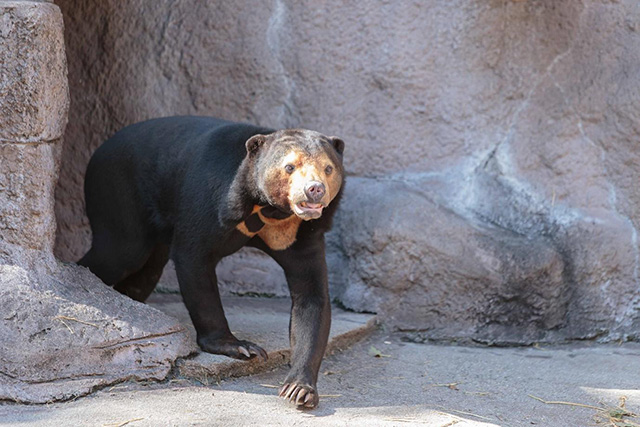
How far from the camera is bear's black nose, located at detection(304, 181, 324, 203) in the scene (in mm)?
4383

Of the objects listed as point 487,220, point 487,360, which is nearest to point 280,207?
point 487,360

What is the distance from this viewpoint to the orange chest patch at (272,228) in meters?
5.00

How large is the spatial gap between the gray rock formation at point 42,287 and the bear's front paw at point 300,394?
0.72 metres

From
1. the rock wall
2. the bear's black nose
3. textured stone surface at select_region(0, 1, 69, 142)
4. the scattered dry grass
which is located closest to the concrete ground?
the scattered dry grass

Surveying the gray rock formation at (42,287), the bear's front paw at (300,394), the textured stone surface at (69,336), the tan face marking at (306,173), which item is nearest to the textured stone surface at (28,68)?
the gray rock formation at (42,287)

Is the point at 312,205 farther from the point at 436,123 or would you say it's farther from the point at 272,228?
the point at 436,123

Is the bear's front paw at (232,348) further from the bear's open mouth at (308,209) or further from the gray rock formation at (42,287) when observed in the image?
the bear's open mouth at (308,209)

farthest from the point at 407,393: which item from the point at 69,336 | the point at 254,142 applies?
the point at 69,336

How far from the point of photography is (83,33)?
688 centimetres

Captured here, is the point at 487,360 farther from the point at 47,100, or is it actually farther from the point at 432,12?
the point at 47,100

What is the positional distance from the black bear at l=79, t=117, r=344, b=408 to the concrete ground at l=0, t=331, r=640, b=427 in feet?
0.82

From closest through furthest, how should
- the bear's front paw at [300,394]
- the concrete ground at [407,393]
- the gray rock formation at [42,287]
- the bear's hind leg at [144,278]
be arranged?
the concrete ground at [407,393] → the bear's front paw at [300,394] → the gray rock formation at [42,287] → the bear's hind leg at [144,278]

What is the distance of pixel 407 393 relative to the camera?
16.2ft

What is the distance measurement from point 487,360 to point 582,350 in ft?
2.47
